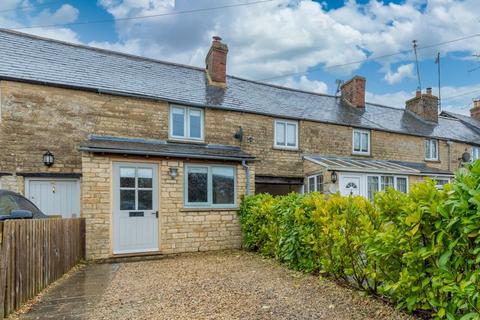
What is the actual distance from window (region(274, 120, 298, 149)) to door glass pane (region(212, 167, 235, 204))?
3983 millimetres

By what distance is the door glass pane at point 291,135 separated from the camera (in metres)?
13.4

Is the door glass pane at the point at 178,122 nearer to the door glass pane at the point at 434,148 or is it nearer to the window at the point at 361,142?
the window at the point at 361,142

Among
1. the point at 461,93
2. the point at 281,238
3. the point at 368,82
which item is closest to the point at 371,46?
the point at 368,82

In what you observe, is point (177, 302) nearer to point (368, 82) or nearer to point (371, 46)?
point (368, 82)

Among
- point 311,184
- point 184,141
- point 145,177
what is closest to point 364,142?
point 311,184

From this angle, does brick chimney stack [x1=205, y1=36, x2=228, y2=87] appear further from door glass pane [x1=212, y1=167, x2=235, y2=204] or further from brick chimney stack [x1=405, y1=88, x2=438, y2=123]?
brick chimney stack [x1=405, y1=88, x2=438, y2=123]

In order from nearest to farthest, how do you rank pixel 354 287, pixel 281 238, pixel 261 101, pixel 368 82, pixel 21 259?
pixel 21 259, pixel 354 287, pixel 281 238, pixel 261 101, pixel 368 82

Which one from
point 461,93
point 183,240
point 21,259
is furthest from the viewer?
point 461,93

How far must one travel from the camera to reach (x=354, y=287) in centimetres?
495

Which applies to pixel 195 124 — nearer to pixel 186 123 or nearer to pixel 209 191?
pixel 186 123

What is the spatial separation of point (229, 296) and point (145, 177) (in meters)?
4.90

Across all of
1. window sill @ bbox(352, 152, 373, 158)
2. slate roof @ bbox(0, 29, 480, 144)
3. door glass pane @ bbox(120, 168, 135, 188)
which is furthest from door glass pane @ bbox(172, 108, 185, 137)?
window sill @ bbox(352, 152, 373, 158)

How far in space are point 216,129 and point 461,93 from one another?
23.5 meters

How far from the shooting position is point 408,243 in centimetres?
338
